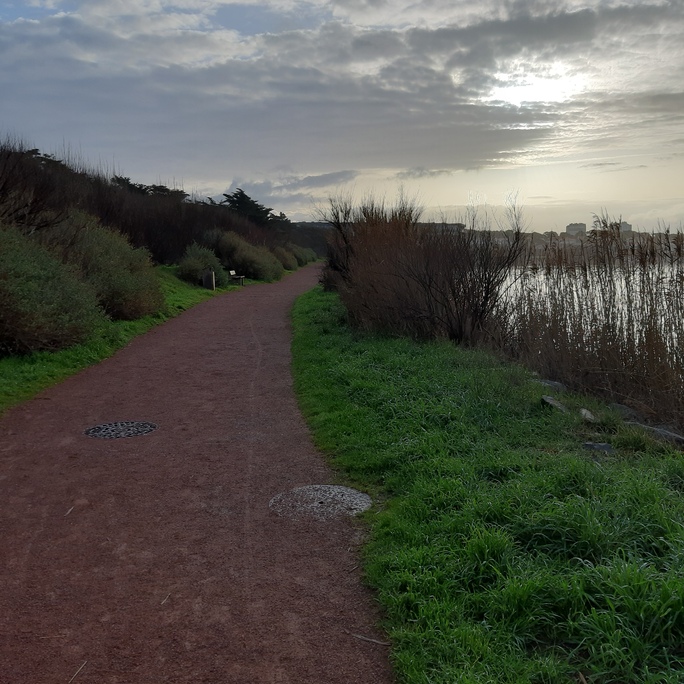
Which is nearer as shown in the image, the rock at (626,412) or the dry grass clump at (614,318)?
the rock at (626,412)

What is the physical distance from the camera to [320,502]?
18.8ft

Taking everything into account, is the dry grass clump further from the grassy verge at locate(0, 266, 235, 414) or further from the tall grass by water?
the grassy verge at locate(0, 266, 235, 414)

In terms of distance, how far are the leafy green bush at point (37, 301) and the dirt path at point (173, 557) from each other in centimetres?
250

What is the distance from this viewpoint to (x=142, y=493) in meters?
6.07

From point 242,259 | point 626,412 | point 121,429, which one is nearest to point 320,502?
point 121,429

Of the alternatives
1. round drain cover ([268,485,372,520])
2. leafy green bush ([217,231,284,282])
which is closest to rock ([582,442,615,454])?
round drain cover ([268,485,372,520])

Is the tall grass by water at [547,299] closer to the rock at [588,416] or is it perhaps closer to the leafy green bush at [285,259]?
the rock at [588,416]

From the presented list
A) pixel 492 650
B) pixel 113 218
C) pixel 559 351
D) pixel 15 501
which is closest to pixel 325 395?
pixel 559 351

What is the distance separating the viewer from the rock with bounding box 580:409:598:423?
740 centimetres

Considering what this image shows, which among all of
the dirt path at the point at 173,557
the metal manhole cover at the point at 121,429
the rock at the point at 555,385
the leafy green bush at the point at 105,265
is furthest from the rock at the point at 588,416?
the leafy green bush at the point at 105,265

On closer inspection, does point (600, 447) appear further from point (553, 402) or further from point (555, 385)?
point (555, 385)

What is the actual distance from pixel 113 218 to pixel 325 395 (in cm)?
2050

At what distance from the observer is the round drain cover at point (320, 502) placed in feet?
18.1

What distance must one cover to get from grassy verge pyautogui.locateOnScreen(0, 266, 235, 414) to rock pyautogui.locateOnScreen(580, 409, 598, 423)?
7.18 metres
